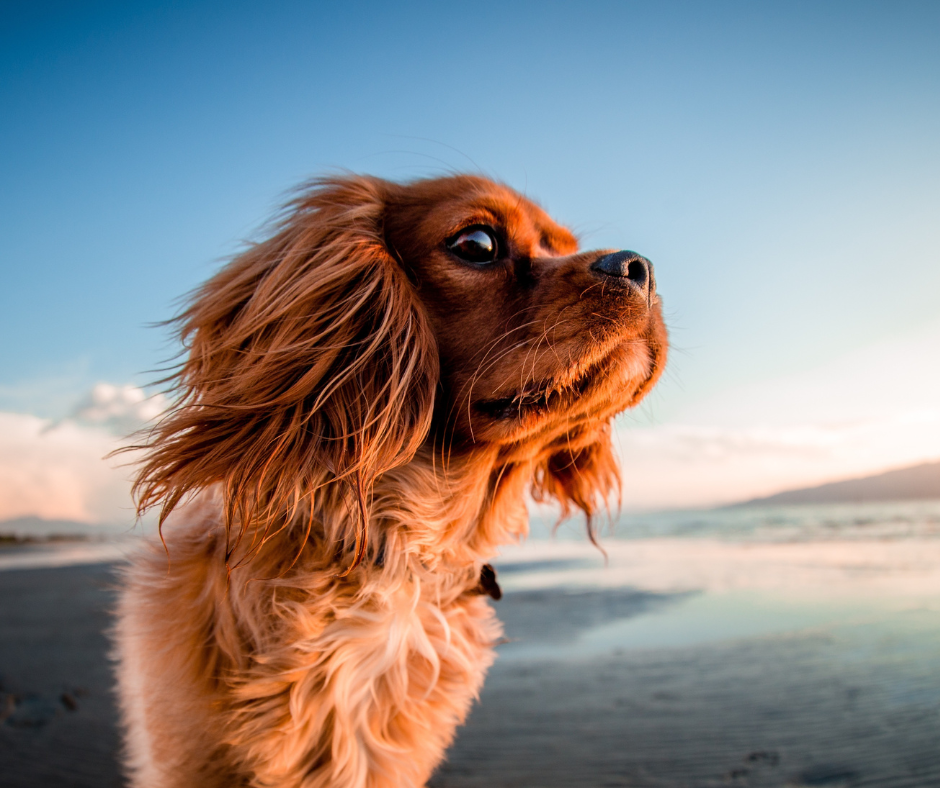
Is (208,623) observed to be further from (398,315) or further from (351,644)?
(398,315)

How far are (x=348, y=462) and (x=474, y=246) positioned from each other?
811 mm

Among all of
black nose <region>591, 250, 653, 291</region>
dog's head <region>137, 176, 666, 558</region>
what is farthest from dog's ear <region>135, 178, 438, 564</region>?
black nose <region>591, 250, 653, 291</region>

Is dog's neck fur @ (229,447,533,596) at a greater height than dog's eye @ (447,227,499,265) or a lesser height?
lesser

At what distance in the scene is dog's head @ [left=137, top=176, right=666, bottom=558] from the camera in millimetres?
1681

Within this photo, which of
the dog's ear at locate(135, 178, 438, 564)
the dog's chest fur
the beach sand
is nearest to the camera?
the dog's ear at locate(135, 178, 438, 564)

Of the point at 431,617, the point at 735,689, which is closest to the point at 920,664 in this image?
the point at 735,689

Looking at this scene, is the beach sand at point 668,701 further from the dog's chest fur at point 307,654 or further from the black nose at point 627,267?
the black nose at point 627,267

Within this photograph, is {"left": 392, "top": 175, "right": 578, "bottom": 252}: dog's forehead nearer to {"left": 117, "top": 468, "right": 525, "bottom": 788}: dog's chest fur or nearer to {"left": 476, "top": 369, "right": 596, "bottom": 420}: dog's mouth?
{"left": 476, "top": 369, "right": 596, "bottom": 420}: dog's mouth

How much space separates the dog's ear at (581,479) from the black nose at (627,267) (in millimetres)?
968

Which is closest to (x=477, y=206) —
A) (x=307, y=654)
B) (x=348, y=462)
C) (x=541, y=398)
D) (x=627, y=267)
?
(x=627, y=267)

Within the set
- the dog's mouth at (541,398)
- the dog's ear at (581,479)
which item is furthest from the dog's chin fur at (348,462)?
the dog's ear at (581,479)

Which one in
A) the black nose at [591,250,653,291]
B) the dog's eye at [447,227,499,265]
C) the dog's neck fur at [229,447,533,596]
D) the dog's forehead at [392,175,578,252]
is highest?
the dog's forehead at [392,175,578,252]

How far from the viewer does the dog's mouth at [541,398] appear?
1.72m

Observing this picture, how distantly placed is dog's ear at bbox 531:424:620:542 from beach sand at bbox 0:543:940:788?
1.76 metres
